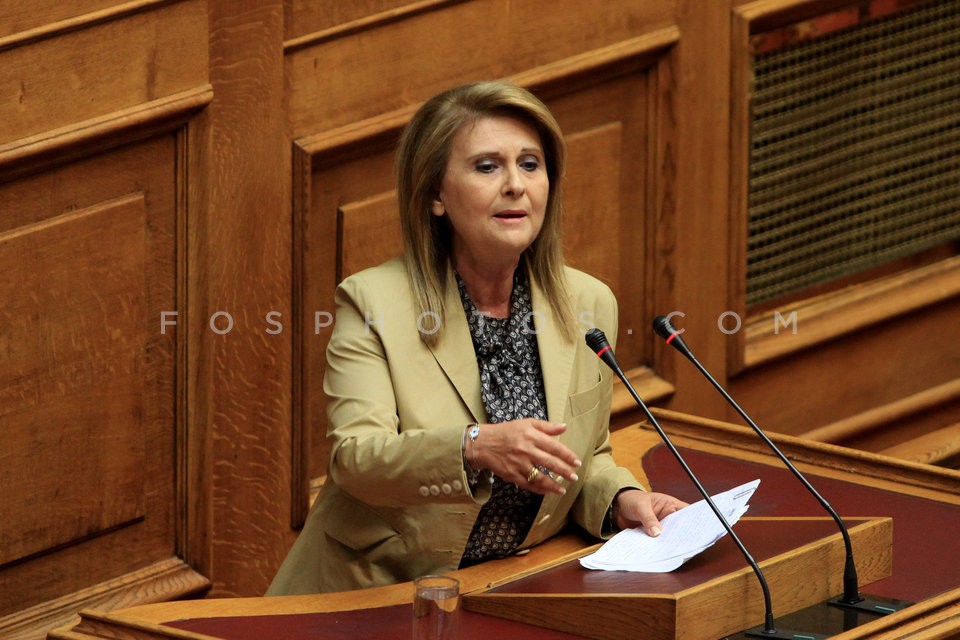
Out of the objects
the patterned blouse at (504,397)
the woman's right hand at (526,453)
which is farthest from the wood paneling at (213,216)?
the woman's right hand at (526,453)

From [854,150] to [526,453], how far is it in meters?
2.35

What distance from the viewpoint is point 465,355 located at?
8.84 ft

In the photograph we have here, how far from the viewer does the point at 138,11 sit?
10.4 ft

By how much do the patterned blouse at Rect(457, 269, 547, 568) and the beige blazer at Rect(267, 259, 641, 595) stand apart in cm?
2

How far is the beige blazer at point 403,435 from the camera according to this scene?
2549 millimetres

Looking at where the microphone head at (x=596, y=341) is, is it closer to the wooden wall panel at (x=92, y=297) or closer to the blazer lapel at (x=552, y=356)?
the blazer lapel at (x=552, y=356)

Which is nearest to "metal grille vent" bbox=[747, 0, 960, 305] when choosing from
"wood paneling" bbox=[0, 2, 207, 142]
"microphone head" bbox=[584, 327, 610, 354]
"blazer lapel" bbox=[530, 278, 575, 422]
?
"wood paneling" bbox=[0, 2, 207, 142]

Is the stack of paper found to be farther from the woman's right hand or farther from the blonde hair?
the blonde hair

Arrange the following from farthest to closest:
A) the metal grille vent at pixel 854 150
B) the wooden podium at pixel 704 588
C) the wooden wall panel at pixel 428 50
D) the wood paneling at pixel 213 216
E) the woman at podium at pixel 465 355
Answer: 1. the metal grille vent at pixel 854 150
2. the wooden wall panel at pixel 428 50
3. the wood paneling at pixel 213 216
4. the woman at podium at pixel 465 355
5. the wooden podium at pixel 704 588

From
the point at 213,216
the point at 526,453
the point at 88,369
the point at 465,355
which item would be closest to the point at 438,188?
the point at 465,355

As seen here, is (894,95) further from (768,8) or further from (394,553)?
(394,553)

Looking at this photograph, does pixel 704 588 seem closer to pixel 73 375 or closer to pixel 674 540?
pixel 674 540

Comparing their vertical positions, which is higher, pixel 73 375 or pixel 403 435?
pixel 73 375

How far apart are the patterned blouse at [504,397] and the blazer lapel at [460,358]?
1 cm
